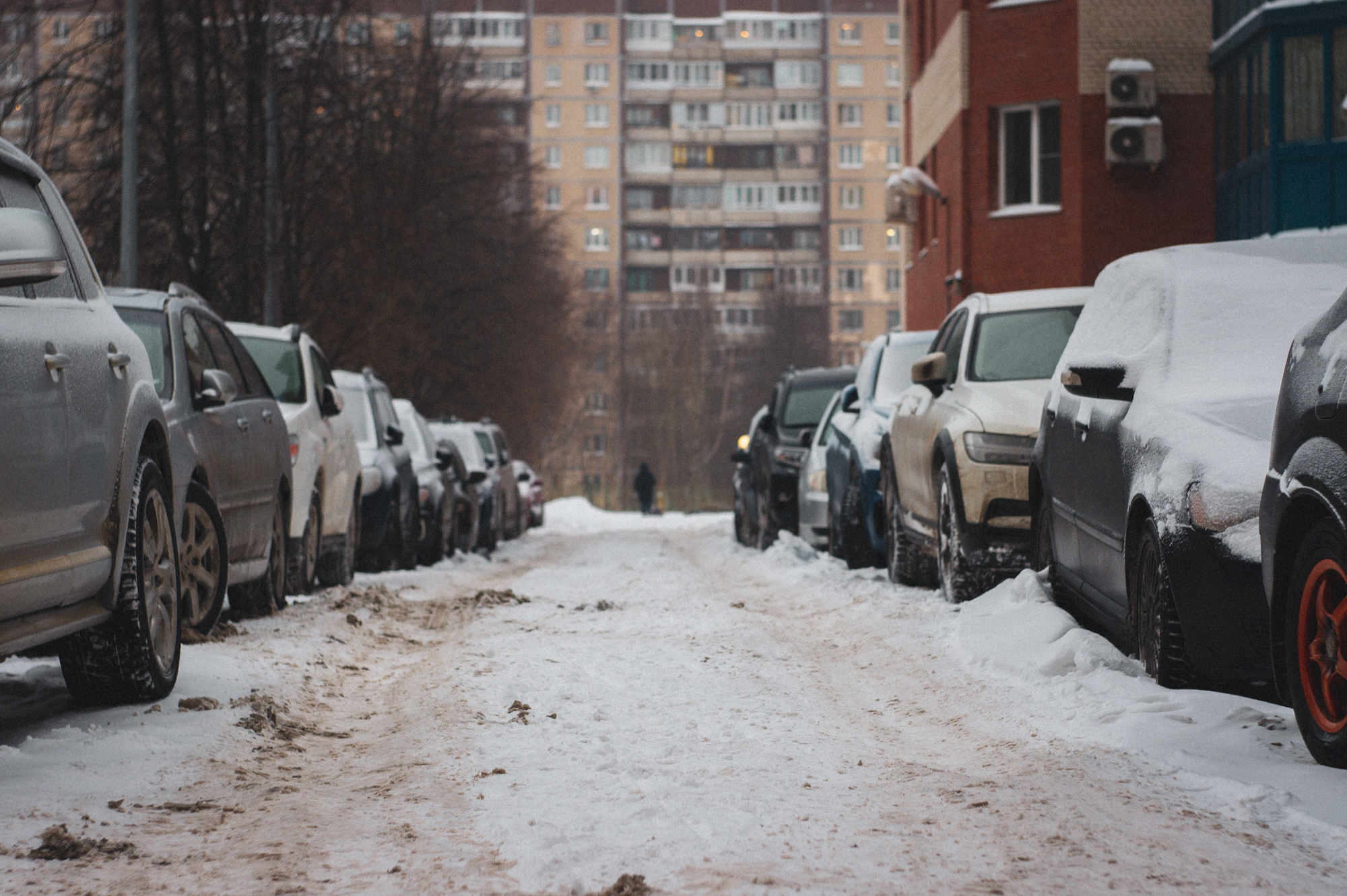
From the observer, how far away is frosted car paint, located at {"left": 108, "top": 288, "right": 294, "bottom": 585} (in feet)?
28.1

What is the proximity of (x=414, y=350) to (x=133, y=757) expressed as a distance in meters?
30.7

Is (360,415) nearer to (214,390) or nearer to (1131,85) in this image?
(214,390)

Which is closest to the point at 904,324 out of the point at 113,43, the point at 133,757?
the point at 113,43

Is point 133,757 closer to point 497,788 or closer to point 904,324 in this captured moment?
point 497,788

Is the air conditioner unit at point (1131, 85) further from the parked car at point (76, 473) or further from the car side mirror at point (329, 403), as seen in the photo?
the parked car at point (76, 473)

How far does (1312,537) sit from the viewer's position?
4.98 m

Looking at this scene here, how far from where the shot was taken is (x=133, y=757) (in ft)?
18.1

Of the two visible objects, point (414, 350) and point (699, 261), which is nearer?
point (414, 350)

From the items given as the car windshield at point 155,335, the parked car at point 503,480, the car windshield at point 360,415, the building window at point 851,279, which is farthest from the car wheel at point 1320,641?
the building window at point 851,279

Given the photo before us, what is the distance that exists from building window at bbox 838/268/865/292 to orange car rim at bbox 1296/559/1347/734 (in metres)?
102

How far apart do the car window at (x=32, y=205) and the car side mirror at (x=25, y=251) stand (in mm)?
546

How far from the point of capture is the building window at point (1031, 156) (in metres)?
29.1

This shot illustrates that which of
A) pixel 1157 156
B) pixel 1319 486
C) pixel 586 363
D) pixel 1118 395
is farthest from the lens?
pixel 586 363

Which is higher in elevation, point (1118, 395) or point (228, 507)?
point (1118, 395)
